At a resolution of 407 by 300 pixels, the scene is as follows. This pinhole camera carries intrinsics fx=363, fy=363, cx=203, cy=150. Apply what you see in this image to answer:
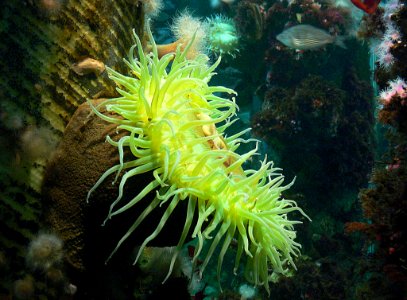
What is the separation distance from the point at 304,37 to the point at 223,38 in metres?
2.66

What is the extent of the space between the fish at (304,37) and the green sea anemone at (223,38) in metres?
2.20

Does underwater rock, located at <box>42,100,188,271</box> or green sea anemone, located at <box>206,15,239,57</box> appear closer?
underwater rock, located at <box>42,100,188,271</box>

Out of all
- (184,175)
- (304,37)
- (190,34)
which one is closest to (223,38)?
(304,37)

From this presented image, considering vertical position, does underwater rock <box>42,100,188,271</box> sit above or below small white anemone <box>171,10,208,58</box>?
below

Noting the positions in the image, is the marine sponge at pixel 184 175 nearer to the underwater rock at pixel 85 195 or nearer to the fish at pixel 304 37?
the underwater rock at pixel 85 195

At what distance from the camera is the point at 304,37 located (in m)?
8.06

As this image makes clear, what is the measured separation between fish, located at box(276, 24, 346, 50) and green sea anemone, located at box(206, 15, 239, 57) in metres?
2.20

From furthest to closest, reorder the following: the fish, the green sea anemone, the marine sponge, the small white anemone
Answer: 1. the green sea anemone
2. the fish
3. the small white anemone
4. the marine sponge

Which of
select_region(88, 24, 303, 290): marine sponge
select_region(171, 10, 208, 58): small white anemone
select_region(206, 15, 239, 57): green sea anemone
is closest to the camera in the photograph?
select_region(88, 24, 303, 290): marine sponge

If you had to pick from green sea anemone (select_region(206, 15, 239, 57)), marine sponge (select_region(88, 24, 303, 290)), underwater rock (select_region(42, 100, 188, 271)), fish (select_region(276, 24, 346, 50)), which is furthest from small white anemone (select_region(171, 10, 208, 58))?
green sea anemone (select_region(206, 15, 239, 57))

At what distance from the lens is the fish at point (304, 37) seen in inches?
316

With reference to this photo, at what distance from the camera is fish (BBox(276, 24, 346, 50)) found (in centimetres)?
804

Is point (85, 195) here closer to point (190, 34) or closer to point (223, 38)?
point (190, 34)

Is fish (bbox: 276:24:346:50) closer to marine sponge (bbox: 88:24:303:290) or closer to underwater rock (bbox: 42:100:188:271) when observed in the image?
marine sponge (bbox: 88:24:303:290)
